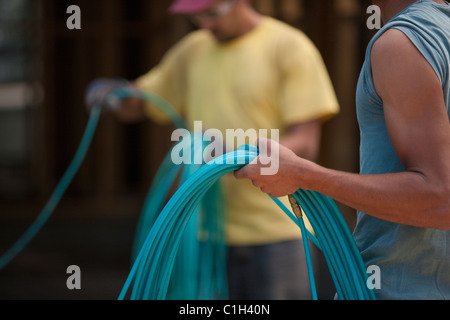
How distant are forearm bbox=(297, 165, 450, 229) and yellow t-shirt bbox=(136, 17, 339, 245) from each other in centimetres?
101

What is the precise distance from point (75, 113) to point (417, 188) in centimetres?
567

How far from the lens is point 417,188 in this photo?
1.17m

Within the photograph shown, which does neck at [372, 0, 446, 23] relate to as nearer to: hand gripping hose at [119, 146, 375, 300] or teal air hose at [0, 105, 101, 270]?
hand gripping hose at [119, 146, 375, 300]

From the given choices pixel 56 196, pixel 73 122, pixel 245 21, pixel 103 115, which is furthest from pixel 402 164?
pixel 73 122

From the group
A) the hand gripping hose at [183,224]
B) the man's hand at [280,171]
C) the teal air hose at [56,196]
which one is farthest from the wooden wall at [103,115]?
the man's hand at [280,171]

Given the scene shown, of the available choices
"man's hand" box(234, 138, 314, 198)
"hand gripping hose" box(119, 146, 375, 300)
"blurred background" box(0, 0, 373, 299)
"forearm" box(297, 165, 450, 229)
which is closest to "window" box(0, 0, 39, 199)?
"blurred background" box(0, 0, 373, 299)

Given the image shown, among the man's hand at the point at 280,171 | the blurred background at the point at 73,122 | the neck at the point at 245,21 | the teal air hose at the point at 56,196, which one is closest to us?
the man's hand at the point at 280,171

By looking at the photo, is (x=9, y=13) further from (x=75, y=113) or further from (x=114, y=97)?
(x=114, y=97)

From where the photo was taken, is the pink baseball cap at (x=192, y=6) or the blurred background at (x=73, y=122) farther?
the blurred background at (x=73, y=122)

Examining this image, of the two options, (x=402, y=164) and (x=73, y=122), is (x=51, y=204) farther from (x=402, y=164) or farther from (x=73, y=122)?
(x=402, y=164)

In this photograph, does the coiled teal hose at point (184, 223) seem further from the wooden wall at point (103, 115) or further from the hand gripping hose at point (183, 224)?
the wooden wall at point (103, 115)

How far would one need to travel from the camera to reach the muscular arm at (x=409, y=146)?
1.16 meters

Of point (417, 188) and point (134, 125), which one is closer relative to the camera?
point (417, 188)
